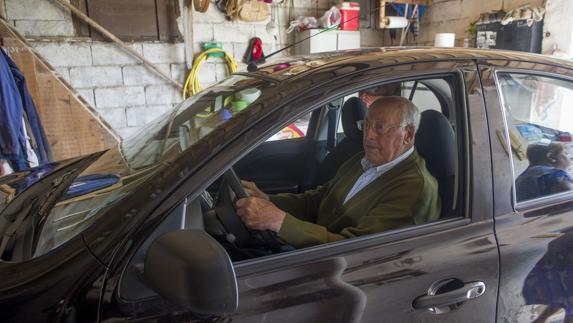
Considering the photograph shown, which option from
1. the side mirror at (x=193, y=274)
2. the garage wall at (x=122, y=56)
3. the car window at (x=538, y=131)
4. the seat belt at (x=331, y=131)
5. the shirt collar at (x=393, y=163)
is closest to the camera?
the side mirror at (x=193, y=274)

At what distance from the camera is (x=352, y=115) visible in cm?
195

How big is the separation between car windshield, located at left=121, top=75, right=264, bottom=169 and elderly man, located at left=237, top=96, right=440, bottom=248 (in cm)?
26

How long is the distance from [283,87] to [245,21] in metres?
3.63

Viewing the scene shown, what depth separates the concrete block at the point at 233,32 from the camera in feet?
14.6

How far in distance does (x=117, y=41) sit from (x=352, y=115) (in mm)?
2948

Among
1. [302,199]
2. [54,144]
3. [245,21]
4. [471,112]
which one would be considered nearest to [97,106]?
[54,144]

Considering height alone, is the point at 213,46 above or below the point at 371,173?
above

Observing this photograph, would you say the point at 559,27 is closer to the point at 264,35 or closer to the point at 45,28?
the point at 264,35

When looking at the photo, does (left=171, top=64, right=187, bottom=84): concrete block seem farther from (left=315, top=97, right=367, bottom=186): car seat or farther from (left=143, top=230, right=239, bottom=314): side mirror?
(left=143, top=230, right=239, bottom=314): side mirror

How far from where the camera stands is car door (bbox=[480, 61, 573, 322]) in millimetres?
1193

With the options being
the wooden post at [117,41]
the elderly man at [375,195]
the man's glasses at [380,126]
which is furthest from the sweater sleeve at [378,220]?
the wooden post at [117,41]

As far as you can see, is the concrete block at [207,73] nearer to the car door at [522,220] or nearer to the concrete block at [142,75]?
the concrete block at [142,75]

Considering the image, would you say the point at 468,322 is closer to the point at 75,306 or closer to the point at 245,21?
the point at 75,306

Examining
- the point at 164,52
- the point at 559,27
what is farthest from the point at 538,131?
the point at 164,52
